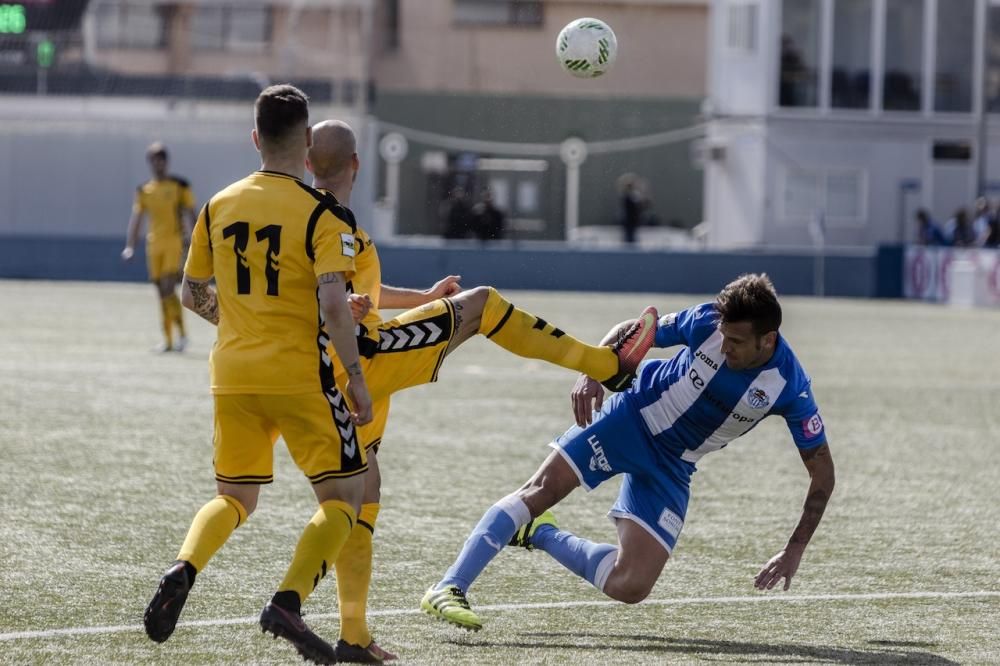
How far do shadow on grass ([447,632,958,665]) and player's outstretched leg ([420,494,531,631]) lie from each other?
0.10m

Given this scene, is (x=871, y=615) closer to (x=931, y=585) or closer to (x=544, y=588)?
(x=931, y=585)

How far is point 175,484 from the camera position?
31.3 ft

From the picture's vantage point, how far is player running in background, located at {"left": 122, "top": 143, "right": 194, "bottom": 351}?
1809 cm

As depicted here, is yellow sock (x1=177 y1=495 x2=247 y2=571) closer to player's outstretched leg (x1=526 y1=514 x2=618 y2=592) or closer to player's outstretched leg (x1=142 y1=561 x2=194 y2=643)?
player's outstretched leg (x1=142 y1=561 x2=194 y2=643)

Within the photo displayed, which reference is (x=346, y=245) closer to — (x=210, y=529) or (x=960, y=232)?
(x=210, y=529)

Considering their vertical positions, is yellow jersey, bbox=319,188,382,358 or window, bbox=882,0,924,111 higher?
window, bbox=882,0,924,111

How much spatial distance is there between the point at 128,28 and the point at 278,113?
3300 centimetres

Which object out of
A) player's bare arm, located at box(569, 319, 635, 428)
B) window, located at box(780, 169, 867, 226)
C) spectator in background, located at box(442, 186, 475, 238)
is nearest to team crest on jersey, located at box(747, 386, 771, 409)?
player's bare arm, located at box(569, 319, 635, 428)

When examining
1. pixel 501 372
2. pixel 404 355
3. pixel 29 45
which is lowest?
pixel 501 372

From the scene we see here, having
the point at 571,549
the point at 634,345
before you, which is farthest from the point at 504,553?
the point at 634,345

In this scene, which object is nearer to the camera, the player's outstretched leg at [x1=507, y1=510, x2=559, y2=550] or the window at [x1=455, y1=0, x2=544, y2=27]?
the player's outstretched leg at [x1=507, y1=510, x2=559, y2=550]

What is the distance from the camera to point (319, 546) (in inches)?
206

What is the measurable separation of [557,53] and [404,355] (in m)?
2.86

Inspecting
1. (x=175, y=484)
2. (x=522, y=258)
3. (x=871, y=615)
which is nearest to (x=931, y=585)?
(x=871, y=615)
